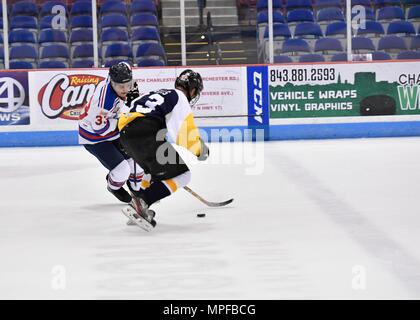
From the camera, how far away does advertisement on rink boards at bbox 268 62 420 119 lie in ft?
35.1

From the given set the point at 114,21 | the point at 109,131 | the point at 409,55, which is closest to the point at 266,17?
the point at 409,55

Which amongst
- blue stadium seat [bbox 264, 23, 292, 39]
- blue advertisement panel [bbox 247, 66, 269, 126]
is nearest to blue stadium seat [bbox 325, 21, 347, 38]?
blue stadium seat [bbox 264, 23, 292, 39]

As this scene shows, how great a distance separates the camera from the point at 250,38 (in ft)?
36.2

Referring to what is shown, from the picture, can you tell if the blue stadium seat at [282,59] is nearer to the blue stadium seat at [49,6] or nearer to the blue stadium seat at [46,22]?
the blue stadium seat at [49,6]

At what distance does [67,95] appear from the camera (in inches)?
416

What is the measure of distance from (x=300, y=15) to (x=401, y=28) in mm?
1281

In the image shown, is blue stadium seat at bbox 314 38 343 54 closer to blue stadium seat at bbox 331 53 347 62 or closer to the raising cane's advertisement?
blue stadium seat at bbox 331 53 347 62

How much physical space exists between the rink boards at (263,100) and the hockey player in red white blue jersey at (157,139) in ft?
18.2

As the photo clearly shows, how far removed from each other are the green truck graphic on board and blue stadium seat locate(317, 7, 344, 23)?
812mm

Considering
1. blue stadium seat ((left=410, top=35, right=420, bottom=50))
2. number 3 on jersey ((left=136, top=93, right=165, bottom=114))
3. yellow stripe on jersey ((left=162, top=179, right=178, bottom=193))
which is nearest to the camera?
number 3 on jersey ((left=136, top=93, right=165, bottom=114))

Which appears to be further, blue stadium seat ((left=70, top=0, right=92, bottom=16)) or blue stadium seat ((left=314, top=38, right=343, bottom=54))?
blue stadium seat ((left=70, top=0, right=92, bottom=16))

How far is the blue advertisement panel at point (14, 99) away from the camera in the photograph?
1054 centimetres
